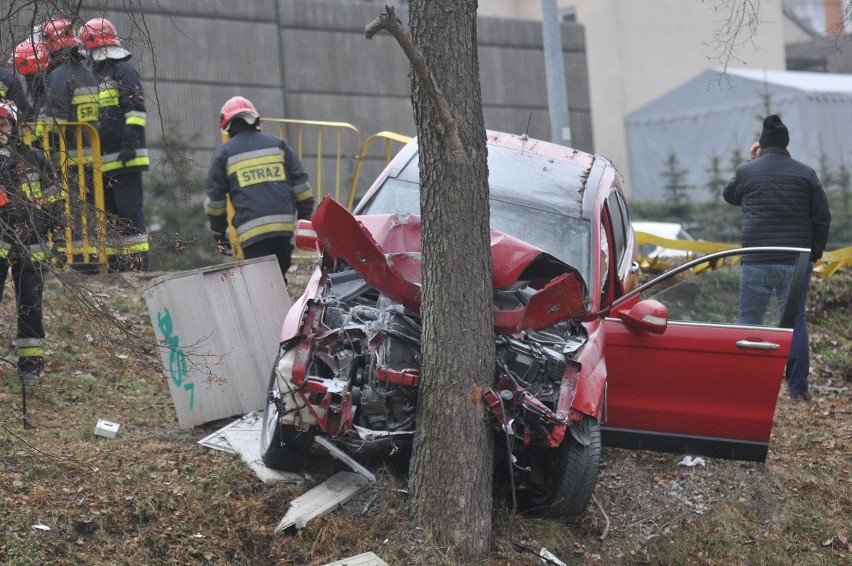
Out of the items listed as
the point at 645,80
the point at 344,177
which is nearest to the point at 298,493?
the point at 344,177

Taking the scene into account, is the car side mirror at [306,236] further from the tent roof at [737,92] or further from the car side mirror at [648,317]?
the tent roof at [737,92]

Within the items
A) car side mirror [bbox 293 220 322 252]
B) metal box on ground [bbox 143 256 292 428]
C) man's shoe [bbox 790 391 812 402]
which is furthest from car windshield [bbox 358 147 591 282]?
man's shoe [bbox 790 391 812 402]

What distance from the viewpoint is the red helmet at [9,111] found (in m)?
5.61

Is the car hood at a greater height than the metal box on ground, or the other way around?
the car hood

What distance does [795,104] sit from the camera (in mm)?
21766

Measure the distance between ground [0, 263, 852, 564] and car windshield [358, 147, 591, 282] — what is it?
1475mm

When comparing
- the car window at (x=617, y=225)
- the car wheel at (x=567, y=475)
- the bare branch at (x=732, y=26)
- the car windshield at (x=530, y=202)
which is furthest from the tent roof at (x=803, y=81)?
the car wheel at (x=567, y=475)

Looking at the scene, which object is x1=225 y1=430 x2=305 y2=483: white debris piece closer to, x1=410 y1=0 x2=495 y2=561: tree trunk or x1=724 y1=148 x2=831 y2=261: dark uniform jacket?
x1=410 y1=0 x2=495 y2=561: tree trunk

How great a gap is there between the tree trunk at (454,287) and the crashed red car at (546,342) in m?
0.18

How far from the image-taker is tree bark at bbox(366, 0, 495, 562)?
18.4 feet

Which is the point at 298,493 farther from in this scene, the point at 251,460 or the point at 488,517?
the point at 488,517

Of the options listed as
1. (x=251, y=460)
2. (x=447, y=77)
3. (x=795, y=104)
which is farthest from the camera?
(x=795, y=104)

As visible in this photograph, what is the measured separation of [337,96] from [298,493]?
54.2 ft

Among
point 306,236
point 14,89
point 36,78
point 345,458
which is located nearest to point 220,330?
point 306,236
